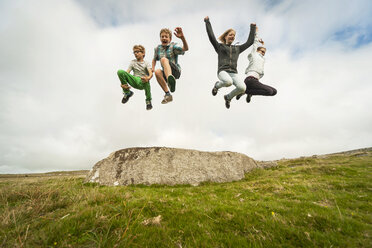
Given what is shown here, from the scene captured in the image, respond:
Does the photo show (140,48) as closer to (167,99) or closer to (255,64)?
(167,99)

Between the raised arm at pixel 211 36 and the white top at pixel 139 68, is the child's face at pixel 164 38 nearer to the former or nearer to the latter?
the white top at pixel 139 68

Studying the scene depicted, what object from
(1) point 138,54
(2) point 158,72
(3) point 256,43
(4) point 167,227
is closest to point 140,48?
(1) point 138,54

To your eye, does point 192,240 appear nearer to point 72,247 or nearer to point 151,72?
point 72,247

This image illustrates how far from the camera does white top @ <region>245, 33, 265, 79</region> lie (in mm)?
7129

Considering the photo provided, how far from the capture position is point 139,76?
23.5ft

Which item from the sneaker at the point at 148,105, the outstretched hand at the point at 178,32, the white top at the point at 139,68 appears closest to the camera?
the outstretched hand at the point at 178,32

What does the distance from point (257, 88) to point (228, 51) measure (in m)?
2.12

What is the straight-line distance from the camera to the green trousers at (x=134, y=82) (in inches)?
256

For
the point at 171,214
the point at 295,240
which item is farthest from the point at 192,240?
the point at 295,240

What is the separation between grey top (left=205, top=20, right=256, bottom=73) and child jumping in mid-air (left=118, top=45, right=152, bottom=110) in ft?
10.3

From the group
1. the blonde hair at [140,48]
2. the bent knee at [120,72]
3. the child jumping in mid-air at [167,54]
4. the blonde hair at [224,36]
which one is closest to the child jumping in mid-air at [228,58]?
the blonde hair at [224,36]

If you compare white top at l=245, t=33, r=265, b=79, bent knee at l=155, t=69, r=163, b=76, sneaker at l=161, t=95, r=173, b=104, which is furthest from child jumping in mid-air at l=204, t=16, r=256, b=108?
bent knee at l=155, t=69, r=163, b=76

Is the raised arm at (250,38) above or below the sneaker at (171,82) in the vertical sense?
above

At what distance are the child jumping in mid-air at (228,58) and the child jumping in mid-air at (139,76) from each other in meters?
2.94
